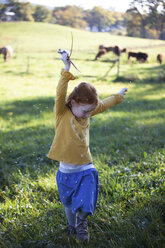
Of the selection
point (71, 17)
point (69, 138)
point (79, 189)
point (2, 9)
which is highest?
point (2, 9)

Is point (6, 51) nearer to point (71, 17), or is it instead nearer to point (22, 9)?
point (22, 9)

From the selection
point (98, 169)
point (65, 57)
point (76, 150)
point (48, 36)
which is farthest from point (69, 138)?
point (48, 36)

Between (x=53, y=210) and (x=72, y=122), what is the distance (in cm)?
121

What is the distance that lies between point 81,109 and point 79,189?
710mm

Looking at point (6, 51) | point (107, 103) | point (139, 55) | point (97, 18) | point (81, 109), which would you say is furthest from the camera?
point (6, 51)

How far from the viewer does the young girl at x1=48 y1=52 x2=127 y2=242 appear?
2.26 m

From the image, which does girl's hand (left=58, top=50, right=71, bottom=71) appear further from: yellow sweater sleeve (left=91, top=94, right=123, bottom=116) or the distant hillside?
the distant hillside

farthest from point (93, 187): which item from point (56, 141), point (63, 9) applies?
point (63, 9)

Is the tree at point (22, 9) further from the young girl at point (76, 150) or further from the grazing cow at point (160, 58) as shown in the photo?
the grazing cow at point (160, 58)

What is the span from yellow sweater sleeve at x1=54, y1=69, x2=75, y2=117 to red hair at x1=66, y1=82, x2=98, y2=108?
9 centimetres

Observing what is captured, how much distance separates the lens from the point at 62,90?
2246 mm

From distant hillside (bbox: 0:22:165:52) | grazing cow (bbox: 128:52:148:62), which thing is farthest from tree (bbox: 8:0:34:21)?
grazing cow (bbox: 128:52:148:62)

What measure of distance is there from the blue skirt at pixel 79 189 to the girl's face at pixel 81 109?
510 mm

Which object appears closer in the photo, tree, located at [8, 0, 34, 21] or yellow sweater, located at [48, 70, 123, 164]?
yellow sweater, located at [48, 70, 123, 164]
